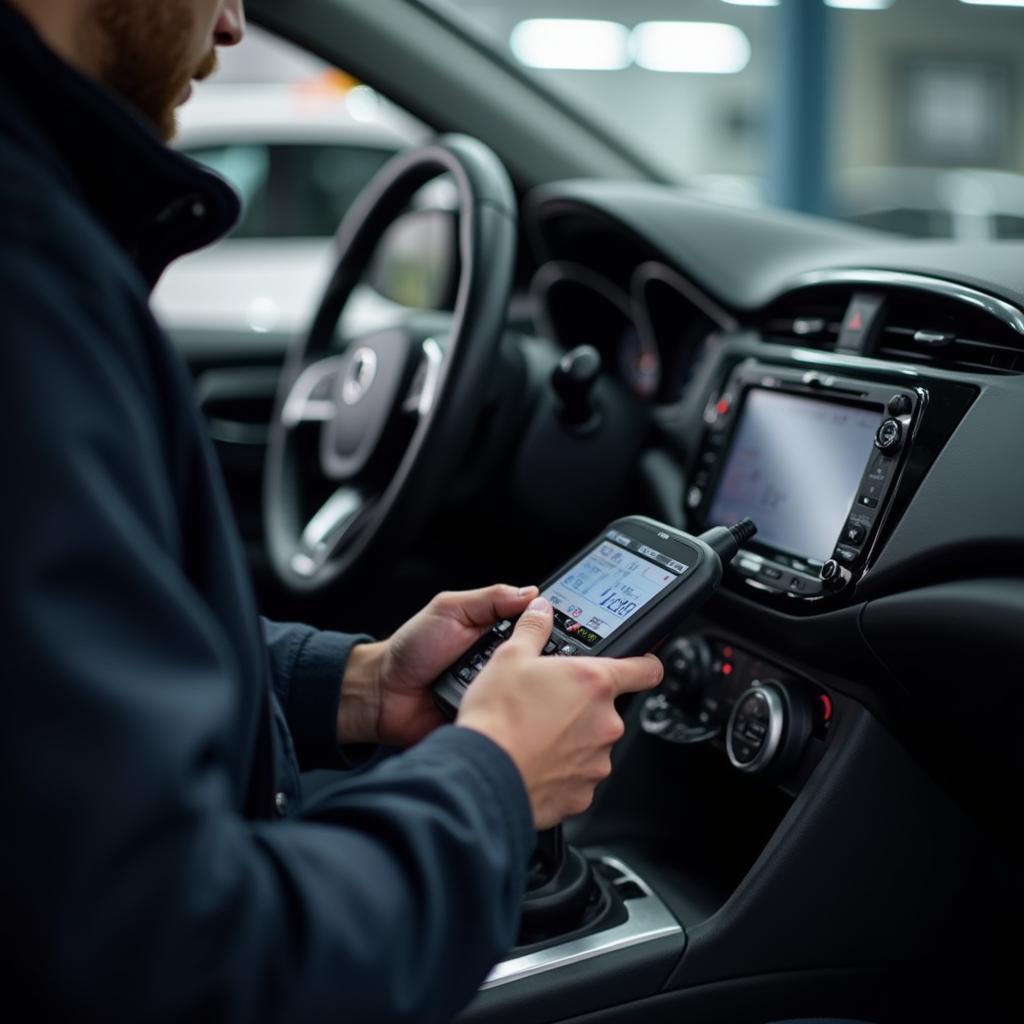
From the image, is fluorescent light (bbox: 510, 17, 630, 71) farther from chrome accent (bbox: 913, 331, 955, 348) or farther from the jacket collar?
the jacket collar

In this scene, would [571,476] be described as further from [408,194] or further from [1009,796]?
[1009,796]

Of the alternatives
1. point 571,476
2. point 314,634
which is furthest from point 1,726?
point 571,476

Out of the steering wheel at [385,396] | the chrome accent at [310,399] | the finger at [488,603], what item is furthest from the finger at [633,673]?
the chrome accent at [310,399]

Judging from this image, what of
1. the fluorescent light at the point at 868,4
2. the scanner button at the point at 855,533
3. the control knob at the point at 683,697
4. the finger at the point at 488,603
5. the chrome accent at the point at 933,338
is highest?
the chrome accent at the point at 933,338

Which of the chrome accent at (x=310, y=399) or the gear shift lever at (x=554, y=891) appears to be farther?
the chrome accent at (x=310, y=399)

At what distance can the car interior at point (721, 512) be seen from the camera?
36.8 inches

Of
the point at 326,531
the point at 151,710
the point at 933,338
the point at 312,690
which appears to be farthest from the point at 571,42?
the point at 151,710

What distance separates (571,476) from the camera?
140 centimetres

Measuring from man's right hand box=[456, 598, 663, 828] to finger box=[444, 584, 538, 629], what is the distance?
5.5 inches

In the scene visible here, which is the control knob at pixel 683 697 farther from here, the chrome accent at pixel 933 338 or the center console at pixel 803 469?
the chrome accent at pixel 933 338

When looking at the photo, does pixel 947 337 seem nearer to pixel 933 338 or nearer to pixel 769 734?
pixel 933 338

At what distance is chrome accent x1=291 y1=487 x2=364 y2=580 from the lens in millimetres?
1349

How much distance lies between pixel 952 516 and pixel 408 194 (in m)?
0.81

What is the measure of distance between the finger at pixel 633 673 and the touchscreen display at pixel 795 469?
294 millimetres
